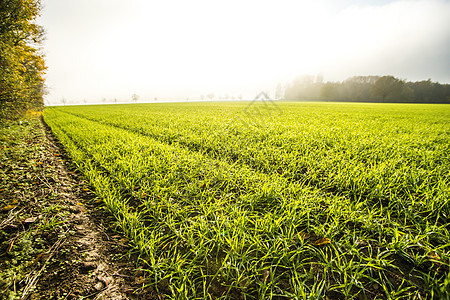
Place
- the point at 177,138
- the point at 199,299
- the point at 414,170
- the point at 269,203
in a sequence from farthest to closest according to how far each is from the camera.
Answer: the point at 177,138
the point at 414,170
the point at 269,203
the point at 199,299

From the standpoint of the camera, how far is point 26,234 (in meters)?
2.08

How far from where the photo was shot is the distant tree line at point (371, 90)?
2450 inches

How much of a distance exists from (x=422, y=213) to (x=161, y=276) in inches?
136

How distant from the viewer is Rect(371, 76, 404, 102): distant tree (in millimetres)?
61719

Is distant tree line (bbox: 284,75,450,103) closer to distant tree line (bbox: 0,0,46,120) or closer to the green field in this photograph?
the green field

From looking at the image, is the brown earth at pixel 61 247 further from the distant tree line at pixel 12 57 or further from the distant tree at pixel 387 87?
the distant tree at pixel 387 87

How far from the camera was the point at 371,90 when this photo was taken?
215 feet

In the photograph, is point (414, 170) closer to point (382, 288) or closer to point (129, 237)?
point (382, 288)

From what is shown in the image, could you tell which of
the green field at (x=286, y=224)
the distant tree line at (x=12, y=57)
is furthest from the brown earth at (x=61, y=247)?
the distant tree line at (x=12, y=57)

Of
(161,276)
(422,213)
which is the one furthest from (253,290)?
(422,213)

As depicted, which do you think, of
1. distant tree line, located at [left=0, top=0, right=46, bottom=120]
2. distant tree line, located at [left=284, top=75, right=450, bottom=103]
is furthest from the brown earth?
distant tree line, located at [left=284, top=75, right=450, bottom=103]

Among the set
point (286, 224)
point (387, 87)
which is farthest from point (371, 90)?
point (286, 224)

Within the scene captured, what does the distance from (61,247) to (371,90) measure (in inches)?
3501

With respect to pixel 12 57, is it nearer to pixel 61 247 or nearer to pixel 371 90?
pixel 61 247
